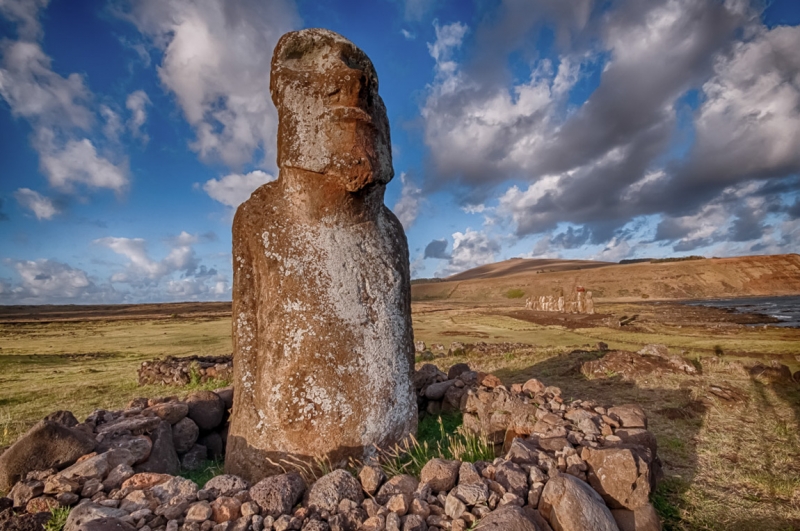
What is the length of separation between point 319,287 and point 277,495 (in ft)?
7.81

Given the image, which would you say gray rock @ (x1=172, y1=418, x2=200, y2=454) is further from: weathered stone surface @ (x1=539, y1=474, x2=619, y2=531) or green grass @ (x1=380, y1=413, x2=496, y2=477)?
weathered stone surface @ (x1=539, y1=474, x2=619, y2=531)

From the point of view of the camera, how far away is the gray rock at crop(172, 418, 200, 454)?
6.09 meters

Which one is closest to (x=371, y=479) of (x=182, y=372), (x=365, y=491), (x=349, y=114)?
(x=365, y=491)

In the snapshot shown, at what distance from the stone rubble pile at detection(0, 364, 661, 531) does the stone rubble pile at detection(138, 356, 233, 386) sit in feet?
26.3

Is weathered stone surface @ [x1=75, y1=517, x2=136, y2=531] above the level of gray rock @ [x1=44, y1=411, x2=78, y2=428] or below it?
below

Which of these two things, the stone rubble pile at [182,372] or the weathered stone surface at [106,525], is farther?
the stone rubble pile at [182,372]

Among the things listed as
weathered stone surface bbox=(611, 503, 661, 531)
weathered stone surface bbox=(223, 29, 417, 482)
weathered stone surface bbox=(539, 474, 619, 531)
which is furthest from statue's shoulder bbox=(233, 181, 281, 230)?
weathered stone surface bbox=(611, 503, 661, 531)

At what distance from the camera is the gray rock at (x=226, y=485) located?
3.61 m

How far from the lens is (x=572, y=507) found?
321cm

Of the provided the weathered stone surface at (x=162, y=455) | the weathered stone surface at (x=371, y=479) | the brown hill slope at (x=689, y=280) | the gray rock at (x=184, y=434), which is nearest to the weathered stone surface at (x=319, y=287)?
the weathered stone surface at (x=162, y=455)

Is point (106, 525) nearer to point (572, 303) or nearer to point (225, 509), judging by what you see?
point (225, 509)

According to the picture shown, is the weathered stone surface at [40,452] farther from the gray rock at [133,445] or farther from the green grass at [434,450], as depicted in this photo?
the green grass at [434,450]

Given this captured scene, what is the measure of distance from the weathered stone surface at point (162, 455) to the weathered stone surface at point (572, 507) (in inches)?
172

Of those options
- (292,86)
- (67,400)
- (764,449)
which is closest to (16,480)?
(292,86)
